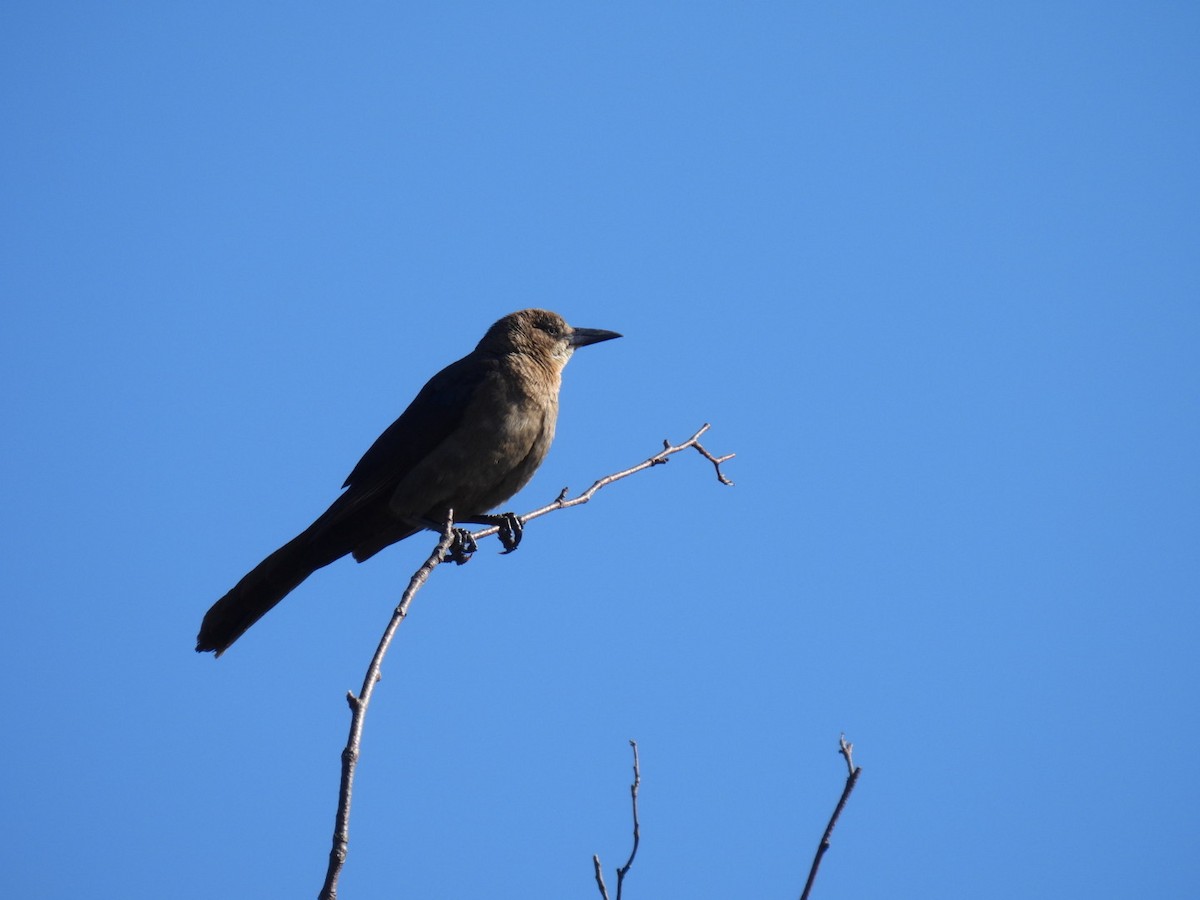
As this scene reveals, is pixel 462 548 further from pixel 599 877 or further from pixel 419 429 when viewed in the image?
pixel 599 877

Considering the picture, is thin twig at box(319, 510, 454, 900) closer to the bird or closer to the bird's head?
the bird

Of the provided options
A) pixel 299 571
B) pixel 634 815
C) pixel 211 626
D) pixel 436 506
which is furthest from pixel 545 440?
pixel 634 815

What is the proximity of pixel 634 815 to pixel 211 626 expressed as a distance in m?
2.93

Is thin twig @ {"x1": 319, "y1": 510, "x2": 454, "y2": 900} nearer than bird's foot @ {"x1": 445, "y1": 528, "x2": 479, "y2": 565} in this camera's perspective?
Yes

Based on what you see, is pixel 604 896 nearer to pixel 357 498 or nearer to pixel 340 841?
pixel 340 841

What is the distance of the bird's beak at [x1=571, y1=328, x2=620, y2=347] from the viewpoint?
766cm

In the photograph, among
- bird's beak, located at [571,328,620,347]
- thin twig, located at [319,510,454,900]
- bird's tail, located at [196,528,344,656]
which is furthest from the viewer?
bird's beak, located at [571,328,620,347]

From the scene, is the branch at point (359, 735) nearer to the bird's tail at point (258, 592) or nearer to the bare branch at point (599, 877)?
the bare branch at point (599, 877)

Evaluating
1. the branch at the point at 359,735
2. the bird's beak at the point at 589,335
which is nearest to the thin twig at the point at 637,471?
the branch at the point at 359,735

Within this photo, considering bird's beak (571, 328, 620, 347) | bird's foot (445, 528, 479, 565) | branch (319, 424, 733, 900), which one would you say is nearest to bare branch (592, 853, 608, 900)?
branch (319, 424, 733, 900)

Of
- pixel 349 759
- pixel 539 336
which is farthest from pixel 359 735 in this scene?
pixel 539 336

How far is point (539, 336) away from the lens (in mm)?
7363

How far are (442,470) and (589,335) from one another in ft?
6.40

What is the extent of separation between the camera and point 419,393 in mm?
6879
